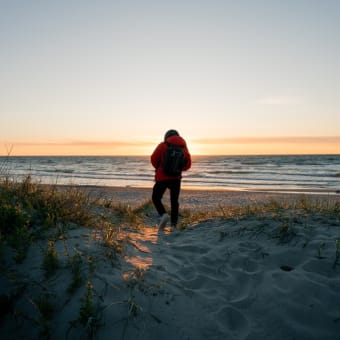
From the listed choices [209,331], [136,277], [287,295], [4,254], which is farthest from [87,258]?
[287,295]

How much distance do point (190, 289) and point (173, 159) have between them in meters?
2.87

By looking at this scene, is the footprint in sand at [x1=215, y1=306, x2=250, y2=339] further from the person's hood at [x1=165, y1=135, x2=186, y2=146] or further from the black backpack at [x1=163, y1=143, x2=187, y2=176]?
the person's hood at [x1=165, y1=135, x2=186, y2=146]

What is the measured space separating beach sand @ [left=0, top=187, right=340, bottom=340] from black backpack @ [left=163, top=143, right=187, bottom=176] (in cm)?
173

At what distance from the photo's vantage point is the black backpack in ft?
18.2

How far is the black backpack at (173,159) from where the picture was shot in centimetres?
556

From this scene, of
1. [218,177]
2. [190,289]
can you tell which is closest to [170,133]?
[190,289]

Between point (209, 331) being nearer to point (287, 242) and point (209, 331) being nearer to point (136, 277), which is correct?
point (136, 277)

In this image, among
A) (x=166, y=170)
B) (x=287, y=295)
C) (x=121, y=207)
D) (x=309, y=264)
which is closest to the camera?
(x=287, y=295)

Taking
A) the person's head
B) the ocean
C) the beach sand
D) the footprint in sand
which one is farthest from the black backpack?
the footprint in sand

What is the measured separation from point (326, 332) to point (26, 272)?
2.89 meters

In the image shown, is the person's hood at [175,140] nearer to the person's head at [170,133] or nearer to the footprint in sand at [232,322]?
the person's head at [170,133]

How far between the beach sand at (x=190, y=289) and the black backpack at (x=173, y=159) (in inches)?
68.0

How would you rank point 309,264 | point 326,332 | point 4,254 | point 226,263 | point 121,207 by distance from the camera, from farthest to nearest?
point 121,207, point 226,263, point 309,264, point 4,254, point 326,332

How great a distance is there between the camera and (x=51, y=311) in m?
2.65
